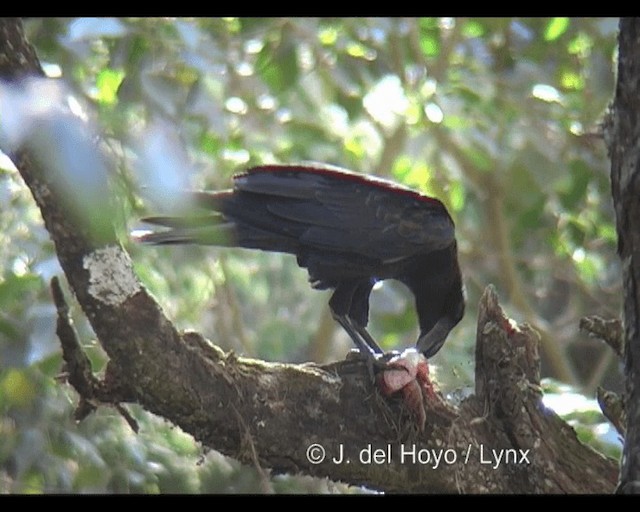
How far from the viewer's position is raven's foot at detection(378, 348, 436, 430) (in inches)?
65.7

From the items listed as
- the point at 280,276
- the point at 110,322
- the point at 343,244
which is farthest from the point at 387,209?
the point at 280,276

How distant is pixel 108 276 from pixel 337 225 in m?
0.60

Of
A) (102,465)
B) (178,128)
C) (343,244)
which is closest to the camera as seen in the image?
(343,244)

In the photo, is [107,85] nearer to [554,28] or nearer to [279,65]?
[279,65]

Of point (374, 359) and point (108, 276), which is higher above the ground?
point (108, 276)

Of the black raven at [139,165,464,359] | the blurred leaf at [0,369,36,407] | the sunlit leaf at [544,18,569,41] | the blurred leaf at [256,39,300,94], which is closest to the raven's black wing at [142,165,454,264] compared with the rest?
the black raven at [139,165,464,359]

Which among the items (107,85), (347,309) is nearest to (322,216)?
(347,309)

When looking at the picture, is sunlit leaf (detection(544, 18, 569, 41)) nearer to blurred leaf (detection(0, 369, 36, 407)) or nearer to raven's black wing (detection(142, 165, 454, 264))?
raven's black wing (detection(142, 165, 454, 264))

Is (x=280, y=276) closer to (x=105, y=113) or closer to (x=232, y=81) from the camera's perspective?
(x=232, y=81)

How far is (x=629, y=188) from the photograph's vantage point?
1357 millimetres

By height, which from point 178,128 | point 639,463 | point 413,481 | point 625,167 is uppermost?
point 625,167

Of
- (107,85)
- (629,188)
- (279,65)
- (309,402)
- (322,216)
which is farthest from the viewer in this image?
A: (107,85)

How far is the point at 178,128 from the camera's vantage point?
2.47m

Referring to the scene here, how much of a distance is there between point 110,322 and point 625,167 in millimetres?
697
